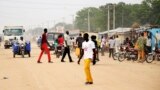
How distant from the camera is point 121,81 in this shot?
1388 cm

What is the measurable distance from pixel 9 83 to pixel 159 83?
4969 mm

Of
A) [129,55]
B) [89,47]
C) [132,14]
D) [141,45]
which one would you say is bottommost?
[129,55]

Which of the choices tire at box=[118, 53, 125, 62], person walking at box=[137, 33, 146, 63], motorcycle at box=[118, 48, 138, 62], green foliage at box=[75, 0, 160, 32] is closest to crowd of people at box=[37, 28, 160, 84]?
person walking at box=[137, 33, 146, 63]

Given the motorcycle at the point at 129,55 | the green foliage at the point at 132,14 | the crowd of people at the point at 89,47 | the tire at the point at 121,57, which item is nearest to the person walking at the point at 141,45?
the crowd of people at the point at 89,47

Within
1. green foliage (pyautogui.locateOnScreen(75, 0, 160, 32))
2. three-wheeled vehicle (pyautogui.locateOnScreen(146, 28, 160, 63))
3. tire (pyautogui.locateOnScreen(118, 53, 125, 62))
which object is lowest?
tire (pyautogui.locateOnScreen(118, 53, 125, 62))

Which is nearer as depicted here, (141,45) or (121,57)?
(141,45)

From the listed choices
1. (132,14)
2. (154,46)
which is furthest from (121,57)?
(132,14)

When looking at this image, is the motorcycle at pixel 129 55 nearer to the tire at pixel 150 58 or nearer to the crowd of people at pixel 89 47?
the crowd of people at pixel 89 47

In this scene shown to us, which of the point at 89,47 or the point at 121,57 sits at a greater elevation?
the point at 89,47

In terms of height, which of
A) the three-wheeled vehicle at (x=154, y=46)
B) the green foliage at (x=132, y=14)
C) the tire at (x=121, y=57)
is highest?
the green foliage at (x=132, y=14)

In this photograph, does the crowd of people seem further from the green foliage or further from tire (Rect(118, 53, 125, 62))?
the green foliage

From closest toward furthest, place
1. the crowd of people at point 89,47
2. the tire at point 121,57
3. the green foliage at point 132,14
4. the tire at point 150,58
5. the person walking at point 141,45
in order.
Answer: the crowd of people at point 89,47 → the person walking at point 141,45 → the tire at point 150,58 → the tire at point 121,57 → the green foliage at point 132,14

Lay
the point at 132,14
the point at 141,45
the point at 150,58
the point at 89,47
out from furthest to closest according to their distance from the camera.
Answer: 1. the point at 132,14
2. the point at 150,58
3. the point at 141,45
4. the point at 89,47

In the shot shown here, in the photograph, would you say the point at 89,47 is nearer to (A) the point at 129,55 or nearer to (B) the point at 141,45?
(B) the point at 141,45
